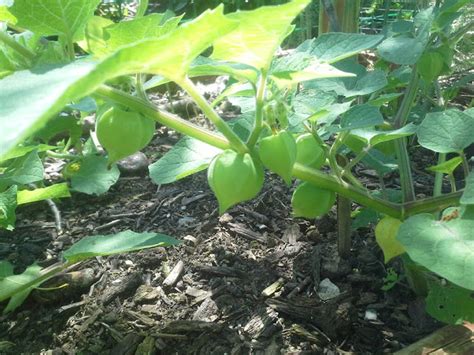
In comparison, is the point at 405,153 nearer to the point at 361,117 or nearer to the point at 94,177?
the point at 361,117

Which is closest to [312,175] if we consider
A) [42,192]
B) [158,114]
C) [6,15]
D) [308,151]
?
[308,151]

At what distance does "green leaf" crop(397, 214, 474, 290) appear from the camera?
0.70 m

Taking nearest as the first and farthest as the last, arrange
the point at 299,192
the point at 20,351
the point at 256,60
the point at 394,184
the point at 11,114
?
the point at 11,114 → the point at 256,60 → the point at 299,192 → the point at 20,351 → the point at 394,184

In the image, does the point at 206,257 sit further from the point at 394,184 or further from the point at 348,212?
the point at 394,184

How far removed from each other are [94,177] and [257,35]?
0.91 meters

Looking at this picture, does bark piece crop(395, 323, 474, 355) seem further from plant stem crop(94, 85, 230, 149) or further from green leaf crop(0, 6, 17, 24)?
green leaf crop(0, 6, 17, 24)

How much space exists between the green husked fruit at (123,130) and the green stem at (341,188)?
0.81 feet

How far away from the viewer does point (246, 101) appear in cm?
90

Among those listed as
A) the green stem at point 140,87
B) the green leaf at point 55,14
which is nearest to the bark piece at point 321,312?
the green stem at point 140,87

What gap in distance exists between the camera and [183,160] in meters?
0.83

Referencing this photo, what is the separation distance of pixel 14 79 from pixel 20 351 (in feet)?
2.60

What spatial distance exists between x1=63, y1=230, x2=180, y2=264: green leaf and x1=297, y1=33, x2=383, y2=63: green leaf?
0.38 meters

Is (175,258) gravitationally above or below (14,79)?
below

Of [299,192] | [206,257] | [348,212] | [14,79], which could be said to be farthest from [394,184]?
[14,79]
